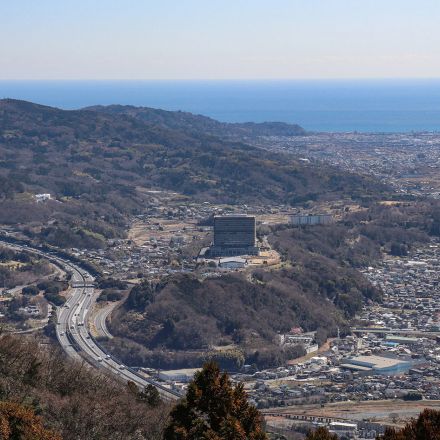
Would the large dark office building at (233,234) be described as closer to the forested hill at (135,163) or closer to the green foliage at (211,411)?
the forested hill at (135,163)

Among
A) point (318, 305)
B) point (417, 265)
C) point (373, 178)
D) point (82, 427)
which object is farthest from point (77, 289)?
point (373, 178)

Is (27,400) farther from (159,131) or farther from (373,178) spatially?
(159,131)

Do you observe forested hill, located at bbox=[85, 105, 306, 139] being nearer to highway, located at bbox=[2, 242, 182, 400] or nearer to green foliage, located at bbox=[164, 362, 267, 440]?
highway, located at bbox=[2, 242, 182, 400]

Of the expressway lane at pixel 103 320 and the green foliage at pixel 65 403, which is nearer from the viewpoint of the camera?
the green foliage at pixel 65 403

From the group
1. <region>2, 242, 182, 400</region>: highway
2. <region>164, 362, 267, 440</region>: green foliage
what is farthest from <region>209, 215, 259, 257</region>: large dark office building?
<region>164, 362, 267, 440</region>: green foliage

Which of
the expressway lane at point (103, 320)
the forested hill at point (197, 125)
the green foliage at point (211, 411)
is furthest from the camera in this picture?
the forested hill at point (197, 125)

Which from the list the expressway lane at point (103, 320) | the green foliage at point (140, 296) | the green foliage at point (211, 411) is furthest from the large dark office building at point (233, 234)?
the green foliage at point (211, 411)
